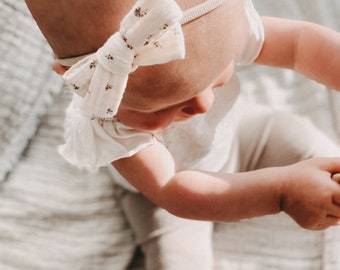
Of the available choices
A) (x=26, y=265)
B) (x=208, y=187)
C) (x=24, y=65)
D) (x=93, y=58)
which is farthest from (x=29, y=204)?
(x=93, y=58)

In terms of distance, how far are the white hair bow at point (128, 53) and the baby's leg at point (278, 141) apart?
1.38 feet

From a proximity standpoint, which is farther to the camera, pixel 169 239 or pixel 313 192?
pixel 169 239

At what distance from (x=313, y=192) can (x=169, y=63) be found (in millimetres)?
239

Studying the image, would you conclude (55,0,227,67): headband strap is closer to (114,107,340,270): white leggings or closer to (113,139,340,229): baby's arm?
(113,139,340,229): baby's arm

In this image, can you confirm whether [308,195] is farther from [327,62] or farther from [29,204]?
[29,204]

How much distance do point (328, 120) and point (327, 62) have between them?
233 mm

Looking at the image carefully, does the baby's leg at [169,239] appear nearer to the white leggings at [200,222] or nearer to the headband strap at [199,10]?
the white leggings at [200,222]

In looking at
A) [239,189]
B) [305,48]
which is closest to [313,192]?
[239,189]

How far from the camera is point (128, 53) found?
0.45 metres

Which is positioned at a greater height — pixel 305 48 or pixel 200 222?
pixel 305 48

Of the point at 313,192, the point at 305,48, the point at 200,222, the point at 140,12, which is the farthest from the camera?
the point at 200,222

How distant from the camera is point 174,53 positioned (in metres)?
0.46

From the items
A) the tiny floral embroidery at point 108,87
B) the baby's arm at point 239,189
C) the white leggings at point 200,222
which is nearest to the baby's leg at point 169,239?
the white leggings at point 200,222

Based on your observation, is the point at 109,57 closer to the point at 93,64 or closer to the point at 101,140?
the point at 93,64
